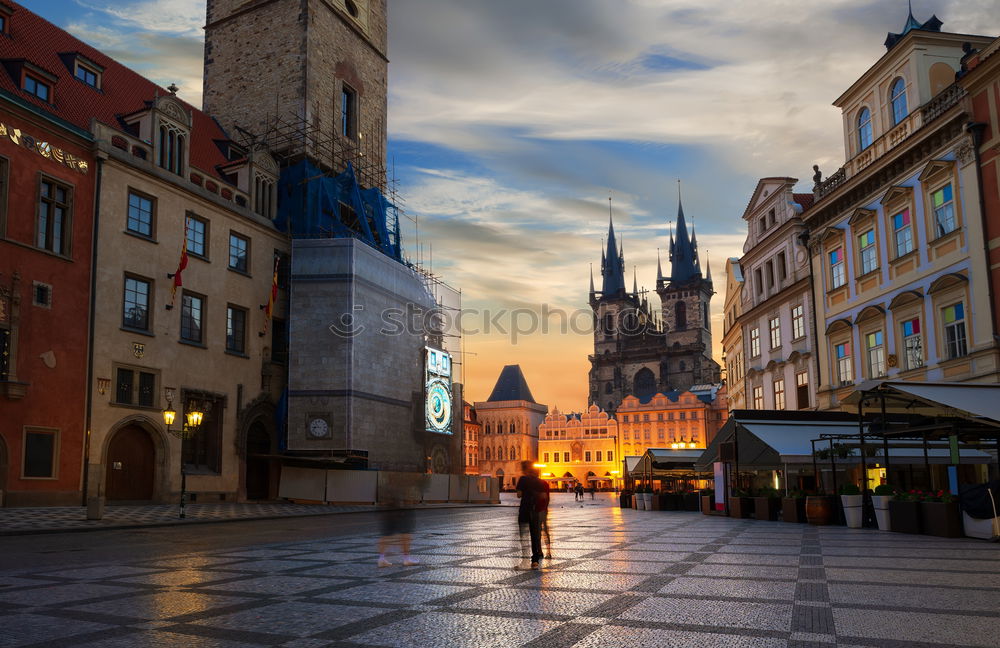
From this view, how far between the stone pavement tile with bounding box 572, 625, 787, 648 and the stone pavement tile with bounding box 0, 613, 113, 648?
4179 millimetres

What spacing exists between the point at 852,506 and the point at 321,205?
30.0 meters

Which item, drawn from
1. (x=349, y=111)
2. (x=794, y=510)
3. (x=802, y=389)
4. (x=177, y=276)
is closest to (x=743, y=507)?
(x=794, y=510)

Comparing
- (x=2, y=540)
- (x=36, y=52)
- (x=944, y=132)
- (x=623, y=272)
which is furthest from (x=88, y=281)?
(x=623, y=272)

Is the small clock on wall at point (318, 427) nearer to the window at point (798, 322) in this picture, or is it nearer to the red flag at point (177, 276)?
the red flag at point (177, 276)

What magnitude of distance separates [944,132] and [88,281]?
2883cm

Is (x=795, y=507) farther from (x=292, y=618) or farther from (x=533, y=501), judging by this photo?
(x=292, y=618)

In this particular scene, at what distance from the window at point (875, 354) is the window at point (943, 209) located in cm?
497

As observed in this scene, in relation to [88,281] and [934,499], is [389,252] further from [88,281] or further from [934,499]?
[934,499]

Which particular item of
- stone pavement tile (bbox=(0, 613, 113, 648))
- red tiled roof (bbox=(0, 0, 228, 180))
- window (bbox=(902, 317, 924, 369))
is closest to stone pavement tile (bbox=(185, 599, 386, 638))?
stone pavement tile (bbox=(0, 613, 113, 648))

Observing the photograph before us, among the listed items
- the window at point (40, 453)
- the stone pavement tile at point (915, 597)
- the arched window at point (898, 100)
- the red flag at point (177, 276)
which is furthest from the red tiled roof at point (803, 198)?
the window at point (40, 453)

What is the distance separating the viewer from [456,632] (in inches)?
273

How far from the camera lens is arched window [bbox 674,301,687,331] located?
6048 inches

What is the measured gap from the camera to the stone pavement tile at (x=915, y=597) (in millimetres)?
8008

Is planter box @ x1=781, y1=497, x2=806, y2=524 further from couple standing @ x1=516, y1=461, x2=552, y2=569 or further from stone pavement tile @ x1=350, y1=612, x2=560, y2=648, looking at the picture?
stone pavement tile @ x1=350, y1=612, x2=560, y2=648
